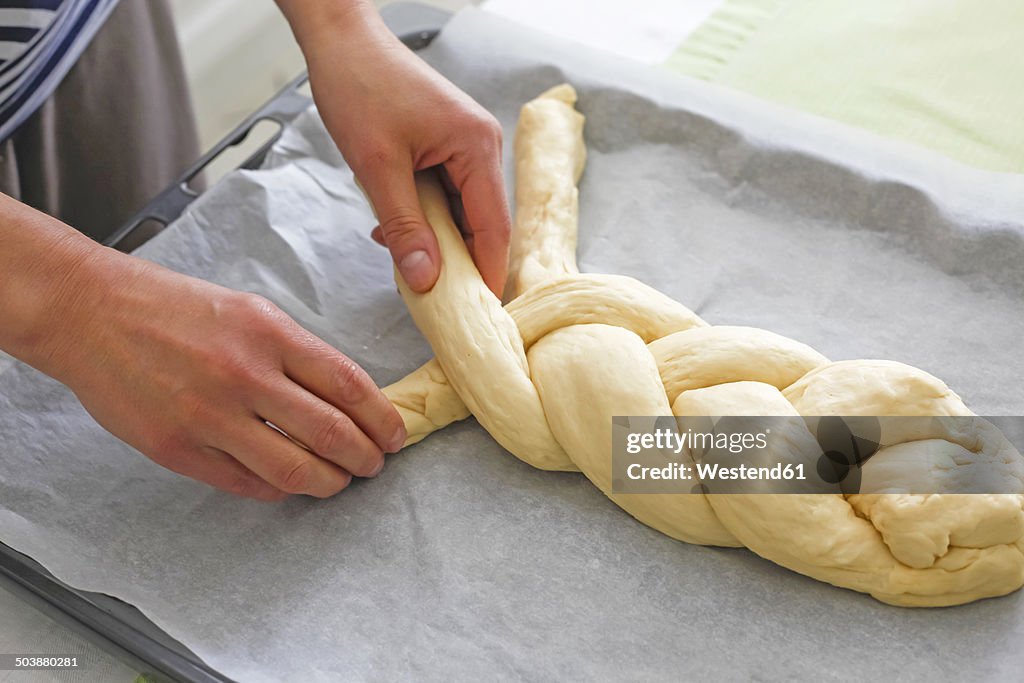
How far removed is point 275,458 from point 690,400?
0.47m

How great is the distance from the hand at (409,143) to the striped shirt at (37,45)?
0.36 metres

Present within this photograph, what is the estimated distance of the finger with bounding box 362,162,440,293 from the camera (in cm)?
126

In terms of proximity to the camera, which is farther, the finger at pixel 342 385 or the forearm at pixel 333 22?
the forearm at pixel 333 22

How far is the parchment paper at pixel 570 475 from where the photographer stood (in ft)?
3.44

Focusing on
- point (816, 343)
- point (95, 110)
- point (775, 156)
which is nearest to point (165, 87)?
point (95, 110)

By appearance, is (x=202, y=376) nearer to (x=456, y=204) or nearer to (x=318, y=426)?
(x=318, y=426)

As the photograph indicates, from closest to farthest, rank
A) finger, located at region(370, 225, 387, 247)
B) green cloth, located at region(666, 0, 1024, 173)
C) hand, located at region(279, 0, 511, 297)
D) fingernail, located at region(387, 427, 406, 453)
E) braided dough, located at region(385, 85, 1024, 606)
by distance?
braided dough, located at region(385, 85, 1024, 606) → fingernail, located at region(387, 427, 406, 453) → hand, located at region(279, 0, 511, 297) → finger, located at region(370, 225, 387, 247) → green cloth, located at region(666, 0, 1024, 173)

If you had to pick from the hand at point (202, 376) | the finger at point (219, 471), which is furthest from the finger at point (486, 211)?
A: the finger at point (219, 471)

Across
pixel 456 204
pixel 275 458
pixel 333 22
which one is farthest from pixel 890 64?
pixel 275 458

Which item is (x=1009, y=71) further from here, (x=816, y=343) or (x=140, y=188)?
(x=140, y=188)

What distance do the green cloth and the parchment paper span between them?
0.12 meters

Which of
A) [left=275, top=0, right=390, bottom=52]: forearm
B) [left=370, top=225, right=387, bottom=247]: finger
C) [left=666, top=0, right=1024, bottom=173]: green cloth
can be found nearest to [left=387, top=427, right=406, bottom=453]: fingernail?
[left=370, top=225, right=387, bottom=247]: finger

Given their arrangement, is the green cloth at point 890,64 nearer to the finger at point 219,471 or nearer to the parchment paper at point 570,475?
the parchment paper at point 570,475

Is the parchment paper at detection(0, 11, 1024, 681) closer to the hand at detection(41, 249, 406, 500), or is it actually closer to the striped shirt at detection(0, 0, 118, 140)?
the hand at detection(41, 249, 406, 500)
